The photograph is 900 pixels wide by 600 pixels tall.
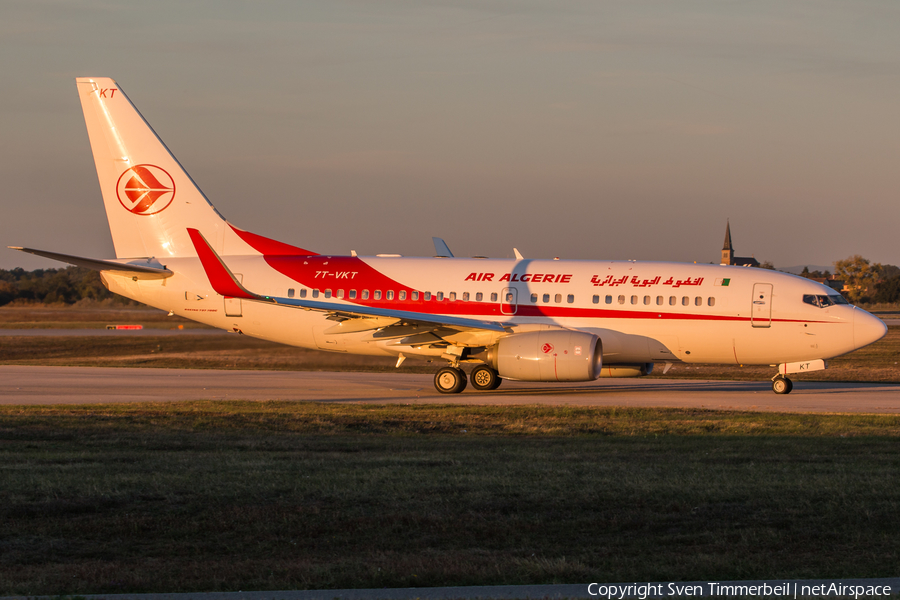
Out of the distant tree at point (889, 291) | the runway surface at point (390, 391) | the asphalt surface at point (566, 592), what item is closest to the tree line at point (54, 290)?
the runway surface at point (390, 391)

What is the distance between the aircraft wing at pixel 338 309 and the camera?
2322cm

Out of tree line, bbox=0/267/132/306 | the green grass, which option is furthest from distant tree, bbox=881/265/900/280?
the green grass

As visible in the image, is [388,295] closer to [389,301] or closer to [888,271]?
[389,301]

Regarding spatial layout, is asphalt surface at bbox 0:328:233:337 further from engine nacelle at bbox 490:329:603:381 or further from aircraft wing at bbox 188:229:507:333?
engine nacelle at bbox 490:329:603:381

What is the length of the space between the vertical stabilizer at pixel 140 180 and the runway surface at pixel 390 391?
4.35m

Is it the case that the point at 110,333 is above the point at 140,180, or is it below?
below

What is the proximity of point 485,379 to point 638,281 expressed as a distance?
16.2 ft

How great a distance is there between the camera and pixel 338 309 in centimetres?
2350

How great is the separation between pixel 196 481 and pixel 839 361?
103 ft

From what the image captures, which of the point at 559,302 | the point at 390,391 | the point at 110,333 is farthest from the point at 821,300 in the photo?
the point at 110,333

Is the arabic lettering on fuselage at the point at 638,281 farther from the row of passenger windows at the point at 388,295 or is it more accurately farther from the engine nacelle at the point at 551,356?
the row of passenger windows at the point at 388,295

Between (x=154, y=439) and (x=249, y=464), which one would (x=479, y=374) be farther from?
(x=249, y=464)

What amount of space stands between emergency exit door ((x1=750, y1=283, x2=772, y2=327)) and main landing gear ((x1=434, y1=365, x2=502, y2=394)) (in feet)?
22.8

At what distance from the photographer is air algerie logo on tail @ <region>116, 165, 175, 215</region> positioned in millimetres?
27109
